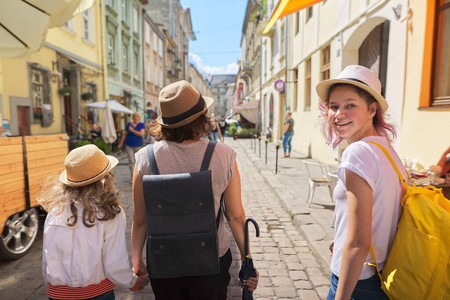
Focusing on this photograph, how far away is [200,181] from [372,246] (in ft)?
2.63

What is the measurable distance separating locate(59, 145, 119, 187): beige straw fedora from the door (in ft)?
30.6

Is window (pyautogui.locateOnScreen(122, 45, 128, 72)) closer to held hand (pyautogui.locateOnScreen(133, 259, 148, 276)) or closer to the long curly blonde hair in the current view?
the long curly blonde hair

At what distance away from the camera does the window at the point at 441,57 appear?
5.02m

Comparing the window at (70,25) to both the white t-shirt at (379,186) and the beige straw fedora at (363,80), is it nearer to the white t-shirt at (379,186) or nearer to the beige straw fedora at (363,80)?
the beige straw fedora at (363,80)

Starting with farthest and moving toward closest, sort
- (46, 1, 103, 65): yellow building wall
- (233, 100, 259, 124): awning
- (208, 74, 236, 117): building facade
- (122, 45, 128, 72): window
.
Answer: (208, 74, 236, 117): building facade < (233, 100, 259, 124): awning < (122, 45, 128, 72): window < (46, 1, 103, 65): yellow building wall

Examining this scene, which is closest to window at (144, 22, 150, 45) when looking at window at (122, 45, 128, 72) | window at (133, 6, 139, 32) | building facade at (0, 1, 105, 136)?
window at (133, 6, 139, 32)

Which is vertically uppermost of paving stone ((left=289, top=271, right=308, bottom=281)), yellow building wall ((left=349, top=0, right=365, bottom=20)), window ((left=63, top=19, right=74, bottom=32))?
window ((left=63, top=19, right=74, bottom=32))

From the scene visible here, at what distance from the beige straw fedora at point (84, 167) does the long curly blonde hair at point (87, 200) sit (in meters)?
0.06

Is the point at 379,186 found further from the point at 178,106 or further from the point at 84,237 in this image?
the point at 84,237

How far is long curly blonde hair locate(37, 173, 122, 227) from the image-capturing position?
1.75 metres

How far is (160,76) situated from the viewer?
1284 inches

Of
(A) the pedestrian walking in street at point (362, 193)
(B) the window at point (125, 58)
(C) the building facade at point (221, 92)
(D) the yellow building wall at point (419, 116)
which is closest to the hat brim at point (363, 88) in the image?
(A) the pedestrian walking in street at point (362, 193)

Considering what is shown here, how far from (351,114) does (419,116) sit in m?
5.12

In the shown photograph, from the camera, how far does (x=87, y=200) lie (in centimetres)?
180
